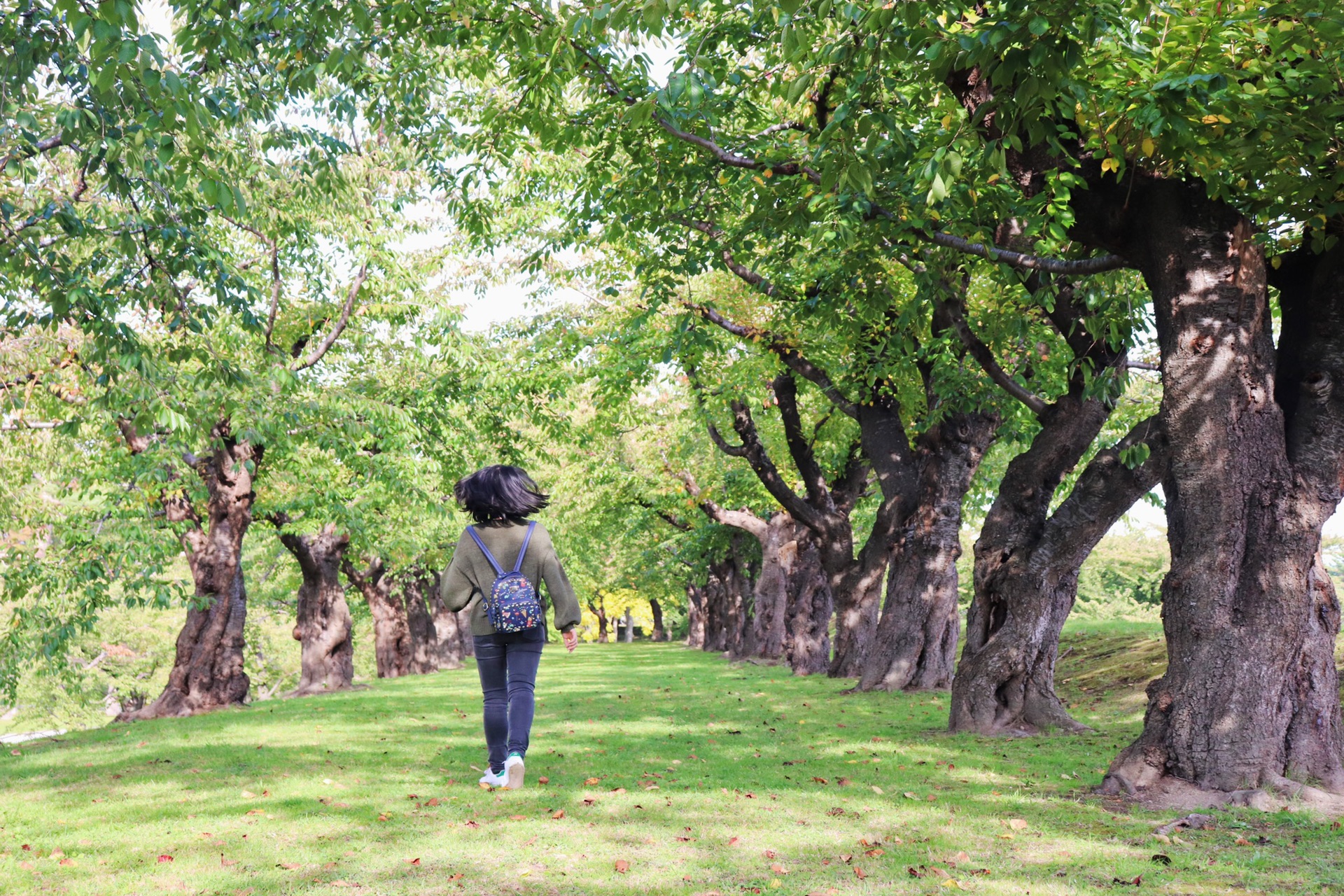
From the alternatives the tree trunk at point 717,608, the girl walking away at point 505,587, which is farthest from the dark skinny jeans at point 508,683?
the tree trunk at point 717,608

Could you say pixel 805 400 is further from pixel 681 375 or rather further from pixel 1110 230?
pixel 1110 230

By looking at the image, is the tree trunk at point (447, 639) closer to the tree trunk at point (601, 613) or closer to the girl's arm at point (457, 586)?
the girl's arm at point (457, 586)

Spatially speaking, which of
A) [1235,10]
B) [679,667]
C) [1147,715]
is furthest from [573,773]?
[679,667]

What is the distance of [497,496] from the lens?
8047 millimetres

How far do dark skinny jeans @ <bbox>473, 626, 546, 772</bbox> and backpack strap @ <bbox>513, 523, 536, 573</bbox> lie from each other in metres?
0.45

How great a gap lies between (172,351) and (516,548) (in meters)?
2.91

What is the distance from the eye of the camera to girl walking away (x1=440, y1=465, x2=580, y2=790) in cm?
793

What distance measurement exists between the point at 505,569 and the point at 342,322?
510 inches

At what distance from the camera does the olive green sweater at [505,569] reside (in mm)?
7980

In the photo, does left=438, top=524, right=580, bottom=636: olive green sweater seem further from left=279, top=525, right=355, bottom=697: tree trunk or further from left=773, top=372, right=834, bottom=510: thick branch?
left=279, top=525, right=355, bottom=697: tree trunk

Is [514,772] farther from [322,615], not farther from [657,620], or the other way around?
[657,620]

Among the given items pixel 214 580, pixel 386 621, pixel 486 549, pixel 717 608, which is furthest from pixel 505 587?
pixel 717 608

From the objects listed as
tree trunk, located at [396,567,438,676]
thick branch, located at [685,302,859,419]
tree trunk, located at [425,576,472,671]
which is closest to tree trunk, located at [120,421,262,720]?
thick branch, located at [685,302,859,419]

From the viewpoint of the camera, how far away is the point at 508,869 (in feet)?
18.0
